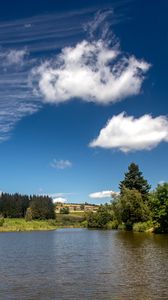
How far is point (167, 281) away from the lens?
29.6 metres

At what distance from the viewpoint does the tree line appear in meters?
90.6

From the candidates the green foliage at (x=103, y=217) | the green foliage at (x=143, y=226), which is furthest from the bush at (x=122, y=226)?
the green foliage at (x=103, y=217)

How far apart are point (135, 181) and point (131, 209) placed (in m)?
22.8

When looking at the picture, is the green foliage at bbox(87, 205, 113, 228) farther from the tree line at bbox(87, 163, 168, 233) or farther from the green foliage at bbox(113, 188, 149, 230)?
the green foliage at bbox(113, 188, 149, 230)

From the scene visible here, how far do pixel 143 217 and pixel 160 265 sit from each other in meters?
73.6

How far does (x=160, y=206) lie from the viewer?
89.7 metres

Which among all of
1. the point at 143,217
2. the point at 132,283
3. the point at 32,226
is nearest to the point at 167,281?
the point at 132,283

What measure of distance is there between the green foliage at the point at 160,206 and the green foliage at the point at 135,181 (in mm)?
38967

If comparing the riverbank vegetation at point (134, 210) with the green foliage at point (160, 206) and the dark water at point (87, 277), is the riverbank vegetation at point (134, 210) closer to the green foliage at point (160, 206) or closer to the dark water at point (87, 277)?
the green foliage at point (160, 206)

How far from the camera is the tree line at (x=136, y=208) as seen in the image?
3565 inches

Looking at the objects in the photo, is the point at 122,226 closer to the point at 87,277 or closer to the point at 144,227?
the point at 144,227

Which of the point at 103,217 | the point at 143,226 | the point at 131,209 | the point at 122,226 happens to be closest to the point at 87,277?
the point at 143,226

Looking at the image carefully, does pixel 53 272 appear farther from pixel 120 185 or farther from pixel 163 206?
pixel 120 185

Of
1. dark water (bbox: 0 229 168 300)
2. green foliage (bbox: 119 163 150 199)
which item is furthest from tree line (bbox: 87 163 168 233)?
dark water (bbox: 0 229 168 300)
